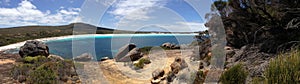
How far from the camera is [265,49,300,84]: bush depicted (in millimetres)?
3480

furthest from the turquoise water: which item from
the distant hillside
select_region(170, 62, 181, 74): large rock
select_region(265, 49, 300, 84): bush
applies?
select_region(265, 49, 300, 84): bush

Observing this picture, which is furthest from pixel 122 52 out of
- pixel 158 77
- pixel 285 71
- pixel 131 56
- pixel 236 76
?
pixel 285 71

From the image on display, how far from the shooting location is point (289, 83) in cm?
350

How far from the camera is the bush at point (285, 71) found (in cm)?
348

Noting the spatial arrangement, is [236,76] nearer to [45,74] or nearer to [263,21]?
[263,21]

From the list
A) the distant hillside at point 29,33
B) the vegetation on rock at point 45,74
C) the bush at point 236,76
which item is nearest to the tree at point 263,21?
the bush at point 236,76

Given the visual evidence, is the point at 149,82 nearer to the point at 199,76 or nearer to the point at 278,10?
the point at 199,76

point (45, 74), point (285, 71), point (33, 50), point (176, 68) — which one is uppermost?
point (285, 71)

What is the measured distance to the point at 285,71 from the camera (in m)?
3.55

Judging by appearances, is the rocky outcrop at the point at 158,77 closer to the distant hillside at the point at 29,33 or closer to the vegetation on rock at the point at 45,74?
the vegetation on rock at the point at 45,74

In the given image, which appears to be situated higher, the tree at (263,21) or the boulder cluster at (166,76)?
the tree at (263,21)

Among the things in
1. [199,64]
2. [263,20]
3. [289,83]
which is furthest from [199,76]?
[289,83]

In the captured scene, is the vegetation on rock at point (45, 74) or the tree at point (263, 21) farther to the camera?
the vegetation on rock at point (45, 74)

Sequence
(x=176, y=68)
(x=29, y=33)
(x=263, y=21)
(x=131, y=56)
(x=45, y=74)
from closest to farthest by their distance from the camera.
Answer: (x=263, y=21) < (x=45, y=74) < (x=176, y=68) < (x=131, y=56) < (x=29, y=33)
